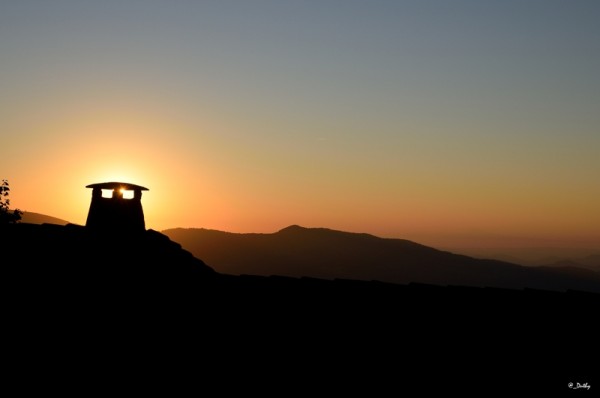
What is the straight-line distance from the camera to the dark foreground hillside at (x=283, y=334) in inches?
511

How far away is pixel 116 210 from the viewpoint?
23.5m

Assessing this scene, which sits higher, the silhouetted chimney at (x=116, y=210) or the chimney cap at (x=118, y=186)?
the chimney cap at (x=118, y=186)

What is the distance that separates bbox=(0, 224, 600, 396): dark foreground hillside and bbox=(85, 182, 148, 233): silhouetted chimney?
13.6 feet

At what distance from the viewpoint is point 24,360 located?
1453 centimetres

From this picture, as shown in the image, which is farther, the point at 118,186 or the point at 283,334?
the point at 118,186

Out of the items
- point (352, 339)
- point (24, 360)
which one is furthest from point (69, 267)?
point (352, 339)

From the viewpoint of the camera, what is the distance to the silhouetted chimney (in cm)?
2288

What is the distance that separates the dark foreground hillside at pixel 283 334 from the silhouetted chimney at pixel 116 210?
13.6 ft

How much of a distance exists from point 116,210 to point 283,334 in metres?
11.1
